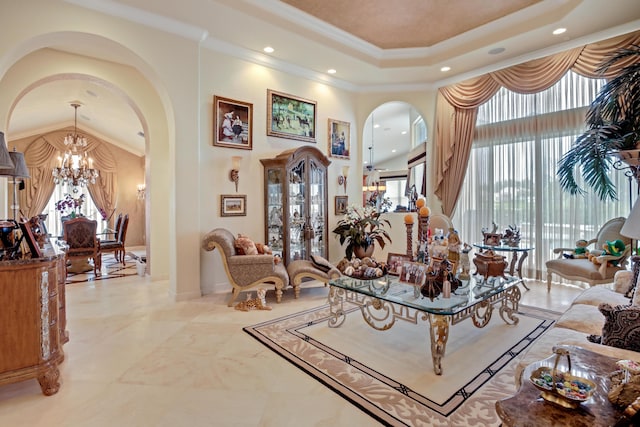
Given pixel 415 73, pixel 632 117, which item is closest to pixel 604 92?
pixel 632 117

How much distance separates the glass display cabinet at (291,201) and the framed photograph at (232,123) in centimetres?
46

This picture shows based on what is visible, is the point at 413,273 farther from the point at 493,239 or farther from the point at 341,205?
the point at 341,205

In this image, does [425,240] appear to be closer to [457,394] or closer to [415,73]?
[457,394]

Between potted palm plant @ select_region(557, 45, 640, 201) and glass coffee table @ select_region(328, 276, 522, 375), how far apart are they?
82.1 inches

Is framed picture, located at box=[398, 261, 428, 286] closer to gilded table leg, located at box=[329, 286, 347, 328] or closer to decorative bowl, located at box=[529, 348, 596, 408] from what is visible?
gilded table leg, located at box=[329, 286, 347, 328]

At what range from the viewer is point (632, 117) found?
12.7ft

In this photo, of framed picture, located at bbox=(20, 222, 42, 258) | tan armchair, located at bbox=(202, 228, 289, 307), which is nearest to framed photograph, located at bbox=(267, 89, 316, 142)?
tan armchair, located at bbox=(202, 228, 289, 307)

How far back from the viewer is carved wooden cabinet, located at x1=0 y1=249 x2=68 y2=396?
2172 millimetres

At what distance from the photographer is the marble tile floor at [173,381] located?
6.66ft

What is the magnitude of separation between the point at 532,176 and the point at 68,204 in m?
11.7

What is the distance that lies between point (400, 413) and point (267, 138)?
4307mm

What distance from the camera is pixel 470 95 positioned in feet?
19.0

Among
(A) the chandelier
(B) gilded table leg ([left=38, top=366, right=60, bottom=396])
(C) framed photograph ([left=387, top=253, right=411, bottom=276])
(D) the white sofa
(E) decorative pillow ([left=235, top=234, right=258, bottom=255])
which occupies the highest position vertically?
(A) the chandelier

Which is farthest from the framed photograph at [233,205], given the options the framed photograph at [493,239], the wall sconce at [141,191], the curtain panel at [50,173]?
the curtain panel at [50,173]
